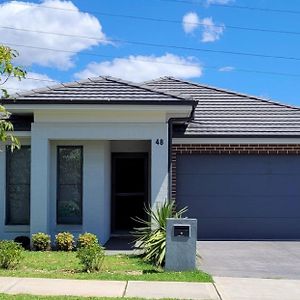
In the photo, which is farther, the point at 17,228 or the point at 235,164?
the point at 235,164

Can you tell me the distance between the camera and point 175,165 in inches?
616

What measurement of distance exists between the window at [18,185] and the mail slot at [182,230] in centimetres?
556

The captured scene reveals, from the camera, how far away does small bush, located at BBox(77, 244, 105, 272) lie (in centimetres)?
1005

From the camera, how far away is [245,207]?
15.8 metres

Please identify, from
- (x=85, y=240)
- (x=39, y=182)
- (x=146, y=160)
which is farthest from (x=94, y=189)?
(x=146, y=160)

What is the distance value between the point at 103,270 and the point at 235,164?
21.8 ft

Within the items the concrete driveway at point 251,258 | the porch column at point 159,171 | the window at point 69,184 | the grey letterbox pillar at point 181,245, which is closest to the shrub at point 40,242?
the window at point 69,184

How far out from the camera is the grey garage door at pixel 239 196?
15.7 meters

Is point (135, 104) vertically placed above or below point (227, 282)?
above

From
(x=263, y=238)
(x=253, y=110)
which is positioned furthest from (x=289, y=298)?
(x=253, y=110)

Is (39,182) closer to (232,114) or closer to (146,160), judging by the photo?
(146,160)

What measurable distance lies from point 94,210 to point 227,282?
18.2 ft

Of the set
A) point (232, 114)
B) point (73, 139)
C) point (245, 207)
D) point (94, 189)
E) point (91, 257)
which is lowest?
point (91, 257)

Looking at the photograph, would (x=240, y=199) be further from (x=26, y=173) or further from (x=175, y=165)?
(x=26, y=173)
